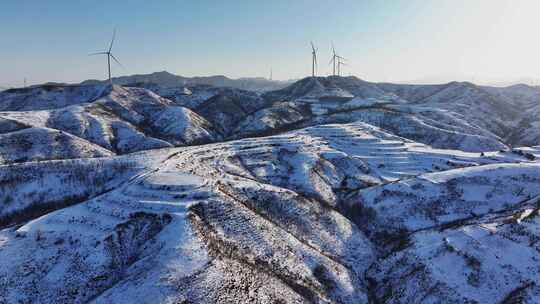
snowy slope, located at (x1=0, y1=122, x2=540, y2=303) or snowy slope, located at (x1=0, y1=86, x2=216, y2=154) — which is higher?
snowy slope, located at (x1=0, y1=86, x2=216, y2=154)

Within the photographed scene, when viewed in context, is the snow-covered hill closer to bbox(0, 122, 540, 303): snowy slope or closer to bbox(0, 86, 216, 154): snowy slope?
bbox(0, 122, 540, 303): snowy slope

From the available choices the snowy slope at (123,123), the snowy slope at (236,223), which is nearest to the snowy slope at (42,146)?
the snowy slope at (123,123)

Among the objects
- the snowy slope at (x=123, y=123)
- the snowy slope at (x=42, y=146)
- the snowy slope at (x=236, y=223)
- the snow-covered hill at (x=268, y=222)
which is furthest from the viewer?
the snowy slope at (x=123, y=123)

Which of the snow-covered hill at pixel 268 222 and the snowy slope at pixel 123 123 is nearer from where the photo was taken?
the snow-covered hill at pixel 268 222

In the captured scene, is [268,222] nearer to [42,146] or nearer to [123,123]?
[42,146]

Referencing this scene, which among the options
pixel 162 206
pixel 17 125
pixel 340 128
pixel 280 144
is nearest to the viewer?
pixel 162 206

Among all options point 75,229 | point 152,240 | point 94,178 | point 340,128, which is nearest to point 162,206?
point 152,240

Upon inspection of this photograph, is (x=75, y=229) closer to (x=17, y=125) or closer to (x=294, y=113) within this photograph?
(x=17, y=125)

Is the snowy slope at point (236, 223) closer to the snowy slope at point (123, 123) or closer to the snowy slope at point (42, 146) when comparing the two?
the snowy slope at point (42, 146)

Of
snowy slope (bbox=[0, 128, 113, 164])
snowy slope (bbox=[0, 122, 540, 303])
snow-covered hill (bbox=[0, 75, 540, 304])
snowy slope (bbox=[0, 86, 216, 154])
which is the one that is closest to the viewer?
snowy slope (bbox=[0, 122, 540, 303])

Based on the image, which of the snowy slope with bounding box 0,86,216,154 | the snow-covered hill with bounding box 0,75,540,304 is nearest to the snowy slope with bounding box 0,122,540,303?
the snow-covered hill with bounding box 0,75,540,304

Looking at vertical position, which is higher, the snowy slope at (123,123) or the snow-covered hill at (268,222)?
the snowy slope at (123,123)
